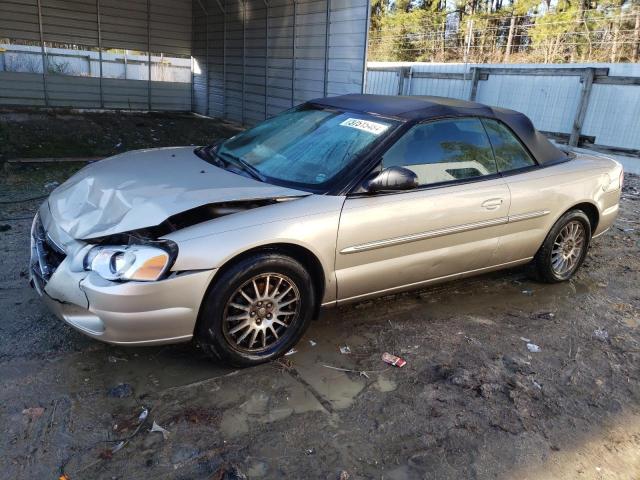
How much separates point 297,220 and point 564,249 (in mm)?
2884

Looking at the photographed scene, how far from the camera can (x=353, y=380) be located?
3307 millimetres

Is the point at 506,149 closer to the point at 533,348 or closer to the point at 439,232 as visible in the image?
the point at 439,232

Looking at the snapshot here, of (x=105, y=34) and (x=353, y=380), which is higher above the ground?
(x=105, y=34)

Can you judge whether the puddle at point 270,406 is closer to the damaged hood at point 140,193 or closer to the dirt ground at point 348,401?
the dirt ground at point 348,401

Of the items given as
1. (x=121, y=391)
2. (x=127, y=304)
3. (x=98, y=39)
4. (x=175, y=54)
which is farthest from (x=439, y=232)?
(x=175, y=54)

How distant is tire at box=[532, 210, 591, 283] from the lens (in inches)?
185

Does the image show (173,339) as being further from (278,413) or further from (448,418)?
(448,418)

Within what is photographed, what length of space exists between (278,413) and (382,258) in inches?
50.5

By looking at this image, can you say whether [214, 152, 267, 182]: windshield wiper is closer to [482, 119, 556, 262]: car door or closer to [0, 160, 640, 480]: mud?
[0, 160, 640, 480]: mud

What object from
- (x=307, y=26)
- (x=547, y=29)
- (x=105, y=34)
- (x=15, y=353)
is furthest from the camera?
(x=547, y=29)

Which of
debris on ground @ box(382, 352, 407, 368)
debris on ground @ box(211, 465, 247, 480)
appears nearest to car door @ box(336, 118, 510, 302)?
debris on ground @ box(382, 352, 407, 368)

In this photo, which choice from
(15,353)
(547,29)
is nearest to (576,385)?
(15,353)

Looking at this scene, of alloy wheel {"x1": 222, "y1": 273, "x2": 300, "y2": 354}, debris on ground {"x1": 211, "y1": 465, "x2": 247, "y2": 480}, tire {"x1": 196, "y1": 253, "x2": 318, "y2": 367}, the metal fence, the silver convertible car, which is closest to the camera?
debris on ground {"x1": 211, "y1": 465, "x2": 247, "y2": 480}

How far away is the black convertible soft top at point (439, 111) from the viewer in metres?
4.03
